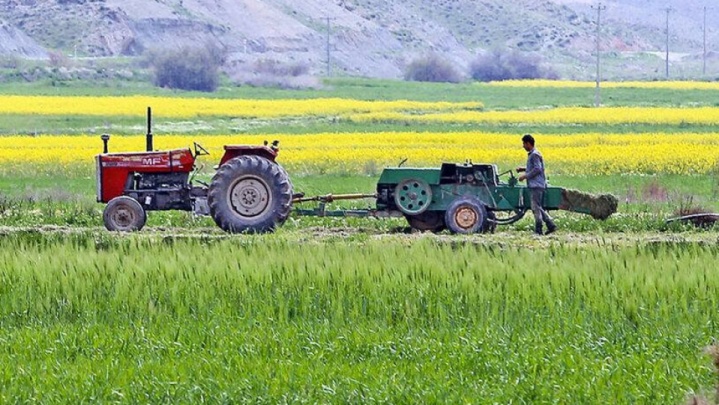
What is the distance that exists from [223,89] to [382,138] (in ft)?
147

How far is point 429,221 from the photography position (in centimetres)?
1938

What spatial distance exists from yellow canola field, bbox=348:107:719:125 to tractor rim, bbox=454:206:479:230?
33329 mm

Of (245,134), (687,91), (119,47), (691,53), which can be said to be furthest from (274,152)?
(691,53)

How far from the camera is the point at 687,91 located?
80812mm

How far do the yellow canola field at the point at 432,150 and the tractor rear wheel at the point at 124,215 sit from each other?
12.4 m

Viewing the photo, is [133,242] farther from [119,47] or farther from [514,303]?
[119,47]

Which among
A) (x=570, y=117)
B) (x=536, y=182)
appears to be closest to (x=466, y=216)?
(x=536, y=182)

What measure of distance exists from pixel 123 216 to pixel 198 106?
143ft

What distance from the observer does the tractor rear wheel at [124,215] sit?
63.6 feet

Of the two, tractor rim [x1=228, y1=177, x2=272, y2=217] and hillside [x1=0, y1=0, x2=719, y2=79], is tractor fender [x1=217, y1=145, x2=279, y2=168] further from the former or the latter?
hillside [x1=0, y1=0, x2=719, y2=79]

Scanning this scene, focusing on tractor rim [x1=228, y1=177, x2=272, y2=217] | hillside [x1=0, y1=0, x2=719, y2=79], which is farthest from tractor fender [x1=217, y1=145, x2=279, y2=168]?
hillside [x1=0, y1=0, x2=719, y2=79]

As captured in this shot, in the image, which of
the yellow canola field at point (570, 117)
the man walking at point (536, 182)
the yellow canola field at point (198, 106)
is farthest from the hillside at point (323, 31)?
the man walking at point (536, 182)

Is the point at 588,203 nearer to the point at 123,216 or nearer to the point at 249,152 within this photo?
the point at 249,152

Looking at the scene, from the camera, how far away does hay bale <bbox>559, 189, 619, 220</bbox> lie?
19.0 metres
